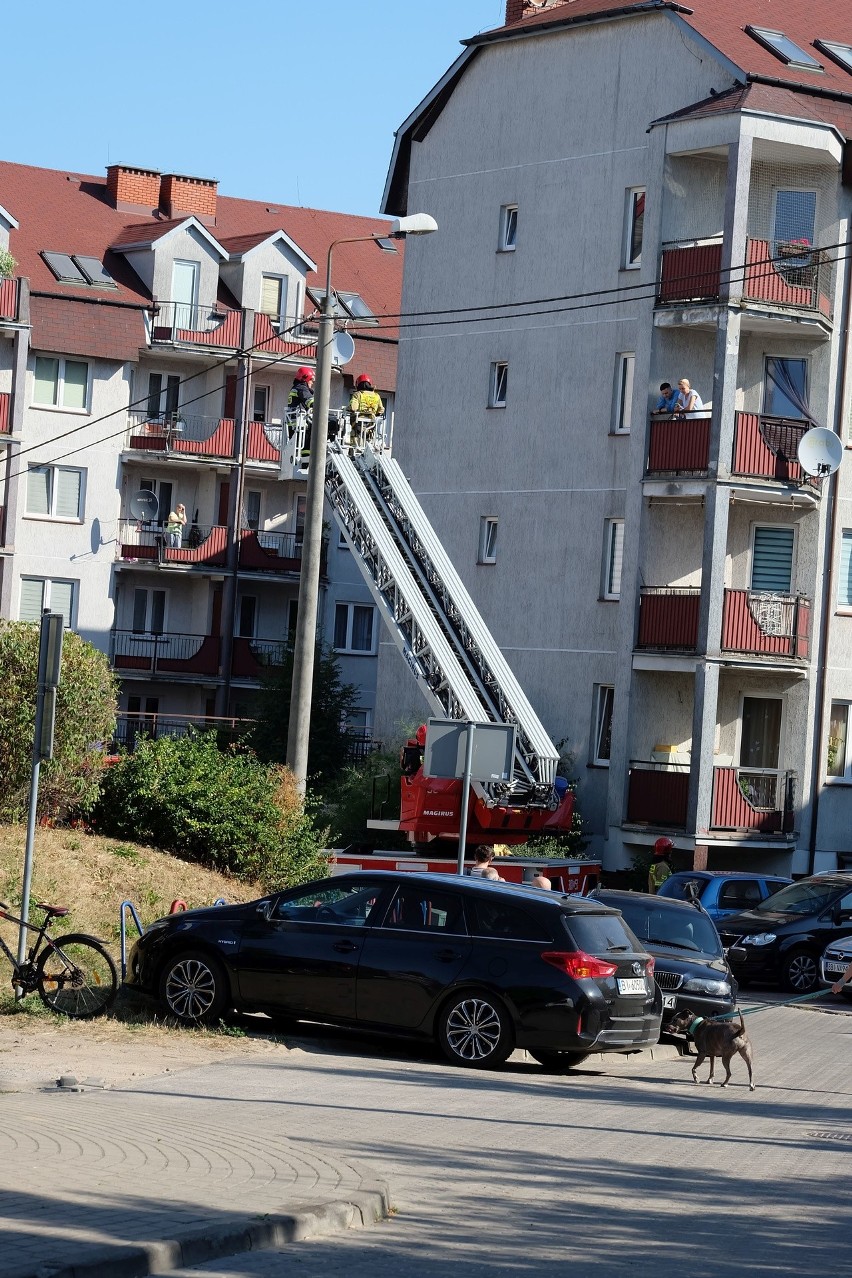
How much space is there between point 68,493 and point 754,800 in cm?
2518

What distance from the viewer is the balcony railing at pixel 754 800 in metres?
33.5

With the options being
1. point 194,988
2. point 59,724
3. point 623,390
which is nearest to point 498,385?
point 623,390

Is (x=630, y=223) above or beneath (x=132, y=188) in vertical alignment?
beneath

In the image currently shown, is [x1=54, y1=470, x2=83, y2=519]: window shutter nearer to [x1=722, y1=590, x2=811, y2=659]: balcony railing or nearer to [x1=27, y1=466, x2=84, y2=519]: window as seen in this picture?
[x1=27, y1=466, x2=84, y2=519]: window

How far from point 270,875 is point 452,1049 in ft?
23.1

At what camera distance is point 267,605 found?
183 ft

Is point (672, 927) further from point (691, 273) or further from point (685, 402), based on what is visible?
point (691, 273)

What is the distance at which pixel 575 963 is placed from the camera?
1522cm

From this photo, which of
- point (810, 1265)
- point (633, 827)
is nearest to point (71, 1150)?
point (810, 1265)

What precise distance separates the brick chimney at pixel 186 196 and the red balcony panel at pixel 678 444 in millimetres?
26935

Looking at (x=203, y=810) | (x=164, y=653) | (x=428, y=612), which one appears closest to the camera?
(x=203, y=810)

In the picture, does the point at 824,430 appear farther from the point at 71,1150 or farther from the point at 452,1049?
the point at 71,1150

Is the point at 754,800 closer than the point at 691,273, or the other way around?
the point at 754,800

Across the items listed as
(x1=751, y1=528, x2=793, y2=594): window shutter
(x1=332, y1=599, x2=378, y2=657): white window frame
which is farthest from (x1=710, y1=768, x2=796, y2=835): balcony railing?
(x1=332, y1=599, x2=378, y2=657): white window frame
